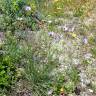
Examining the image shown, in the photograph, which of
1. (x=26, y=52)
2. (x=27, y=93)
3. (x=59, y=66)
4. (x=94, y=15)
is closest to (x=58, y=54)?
(x=59, y=66)

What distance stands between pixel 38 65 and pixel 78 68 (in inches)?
31.5

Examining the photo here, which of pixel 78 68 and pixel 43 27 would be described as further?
pixel 43 27

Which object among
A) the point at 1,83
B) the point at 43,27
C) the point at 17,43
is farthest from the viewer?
the point at 43,27

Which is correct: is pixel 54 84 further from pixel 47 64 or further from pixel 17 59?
pixel 17 59

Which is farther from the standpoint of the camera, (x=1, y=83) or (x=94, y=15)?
(x=94, y=15)

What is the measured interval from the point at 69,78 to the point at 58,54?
667mm

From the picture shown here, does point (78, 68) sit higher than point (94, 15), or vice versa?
point (94, 15)

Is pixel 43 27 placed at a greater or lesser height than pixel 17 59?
greater

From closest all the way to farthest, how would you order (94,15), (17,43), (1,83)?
1. (1,83)
2. (17,43)
3. (94,15)

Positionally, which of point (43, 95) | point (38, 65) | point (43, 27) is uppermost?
point (43, 27)

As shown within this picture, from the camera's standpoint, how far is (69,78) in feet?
18.1

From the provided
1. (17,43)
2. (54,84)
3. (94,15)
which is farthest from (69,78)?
(94,15)

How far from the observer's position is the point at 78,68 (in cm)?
578

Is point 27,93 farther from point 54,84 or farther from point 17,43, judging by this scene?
point 17,43
